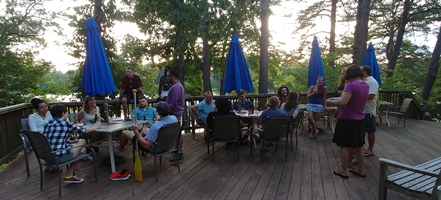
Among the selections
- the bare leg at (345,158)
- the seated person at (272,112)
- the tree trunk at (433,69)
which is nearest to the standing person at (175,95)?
the seated person at (272,112)

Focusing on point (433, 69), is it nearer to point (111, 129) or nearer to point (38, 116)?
point (111, 129)

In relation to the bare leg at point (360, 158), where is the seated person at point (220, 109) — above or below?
above

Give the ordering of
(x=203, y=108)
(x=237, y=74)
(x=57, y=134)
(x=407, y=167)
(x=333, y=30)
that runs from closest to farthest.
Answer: (x=407, y=167)
(x=57, y=134)
(x=203, y=108)
(x=237, y=74)
(x=333, y=30)

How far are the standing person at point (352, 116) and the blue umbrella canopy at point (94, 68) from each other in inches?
126

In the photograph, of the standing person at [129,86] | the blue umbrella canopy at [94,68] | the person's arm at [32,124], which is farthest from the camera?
the standing person at [129,86]

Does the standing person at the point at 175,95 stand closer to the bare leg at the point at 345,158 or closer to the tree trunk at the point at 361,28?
the bare leg at the point at 345,158

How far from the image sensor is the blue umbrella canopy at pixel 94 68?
386 cm

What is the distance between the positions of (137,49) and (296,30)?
8.18 meters

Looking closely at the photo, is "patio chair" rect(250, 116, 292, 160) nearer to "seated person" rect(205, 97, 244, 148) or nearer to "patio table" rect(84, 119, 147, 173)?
"seated person" rect(205, 97, 244, 148)

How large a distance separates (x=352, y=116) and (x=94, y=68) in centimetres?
362

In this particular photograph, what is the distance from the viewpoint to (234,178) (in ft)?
11.0

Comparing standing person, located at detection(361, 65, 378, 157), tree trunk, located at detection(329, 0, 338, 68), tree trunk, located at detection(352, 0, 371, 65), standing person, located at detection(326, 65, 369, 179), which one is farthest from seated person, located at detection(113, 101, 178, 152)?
tree trunk, located at detection(329, 0, 338, 68)

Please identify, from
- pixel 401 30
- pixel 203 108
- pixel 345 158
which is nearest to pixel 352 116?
pixel 345 158

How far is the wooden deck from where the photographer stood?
2.89m
